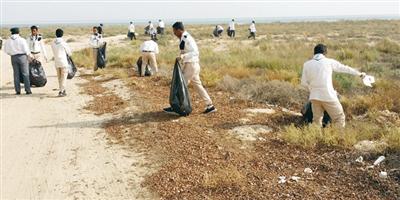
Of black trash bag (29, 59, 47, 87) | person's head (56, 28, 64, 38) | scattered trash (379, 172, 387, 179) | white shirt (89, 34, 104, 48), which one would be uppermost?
person's head (56, 28, 64, 38)

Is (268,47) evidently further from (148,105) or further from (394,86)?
(148,105)

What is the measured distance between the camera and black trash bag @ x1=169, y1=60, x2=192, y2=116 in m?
8.60

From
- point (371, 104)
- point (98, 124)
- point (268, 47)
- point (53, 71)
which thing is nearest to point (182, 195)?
point (98, 124)

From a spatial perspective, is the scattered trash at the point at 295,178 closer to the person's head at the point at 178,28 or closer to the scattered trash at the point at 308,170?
the scattered trash at the point at 308,170

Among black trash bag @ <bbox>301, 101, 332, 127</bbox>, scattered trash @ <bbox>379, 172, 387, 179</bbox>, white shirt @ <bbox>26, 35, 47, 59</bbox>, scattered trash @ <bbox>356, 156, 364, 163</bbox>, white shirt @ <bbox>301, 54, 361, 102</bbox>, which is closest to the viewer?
scattered trash @ <bbox>379, 172, 387, 179</bbox>

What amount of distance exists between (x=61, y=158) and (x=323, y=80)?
427cm

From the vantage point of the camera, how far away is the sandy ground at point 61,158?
5621mm

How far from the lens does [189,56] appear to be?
27.9 ft

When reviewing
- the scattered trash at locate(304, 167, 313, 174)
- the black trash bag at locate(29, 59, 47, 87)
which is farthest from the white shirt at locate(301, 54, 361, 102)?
the black trash bag at locate(29, 59, 47, 87)

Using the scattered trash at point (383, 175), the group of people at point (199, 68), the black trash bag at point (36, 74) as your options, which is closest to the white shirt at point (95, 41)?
→ the black trash bag at point (36, 74)

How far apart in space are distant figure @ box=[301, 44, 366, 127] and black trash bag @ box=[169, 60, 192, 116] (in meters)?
2.34

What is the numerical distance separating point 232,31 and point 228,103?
29240 millimetres

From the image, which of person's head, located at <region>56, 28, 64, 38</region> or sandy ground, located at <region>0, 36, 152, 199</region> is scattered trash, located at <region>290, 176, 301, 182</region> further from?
person's head, located at <region>56, 28, 64, 38</region>

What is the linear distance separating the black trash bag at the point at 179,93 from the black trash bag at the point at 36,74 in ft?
17.6
